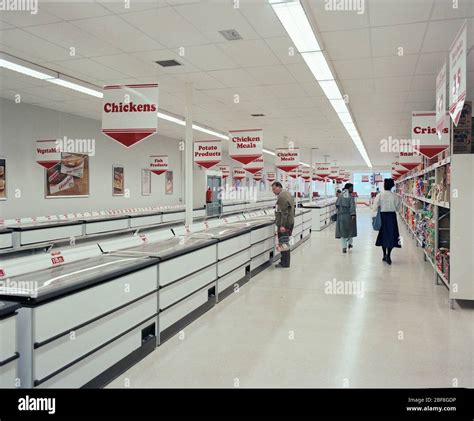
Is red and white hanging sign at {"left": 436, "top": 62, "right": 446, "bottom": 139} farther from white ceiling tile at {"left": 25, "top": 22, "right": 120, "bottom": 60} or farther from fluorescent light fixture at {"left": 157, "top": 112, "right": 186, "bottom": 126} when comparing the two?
fluorescent light fixture at {"left": 157, "top": 112, "right": 186, "bottom": 126}

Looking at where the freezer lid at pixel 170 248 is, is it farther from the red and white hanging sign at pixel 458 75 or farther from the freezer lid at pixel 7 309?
the red and white hanging sign at pixel 458 75

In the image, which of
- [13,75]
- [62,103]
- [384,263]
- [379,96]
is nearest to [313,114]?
[379,96]

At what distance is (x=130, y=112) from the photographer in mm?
5645

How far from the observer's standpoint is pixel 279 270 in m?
8.16

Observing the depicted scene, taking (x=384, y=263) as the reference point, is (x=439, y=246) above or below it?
above

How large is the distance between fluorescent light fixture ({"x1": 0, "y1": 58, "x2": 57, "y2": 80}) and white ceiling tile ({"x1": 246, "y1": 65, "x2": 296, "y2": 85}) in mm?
3630

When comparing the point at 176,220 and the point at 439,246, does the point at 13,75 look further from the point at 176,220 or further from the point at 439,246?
the point at 439,246

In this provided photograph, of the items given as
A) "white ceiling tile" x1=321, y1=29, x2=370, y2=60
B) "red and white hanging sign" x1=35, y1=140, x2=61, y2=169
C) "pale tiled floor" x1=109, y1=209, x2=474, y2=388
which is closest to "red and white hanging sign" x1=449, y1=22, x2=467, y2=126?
"white ceiling tile" x1=321, y1=29, x2=370, y2=60

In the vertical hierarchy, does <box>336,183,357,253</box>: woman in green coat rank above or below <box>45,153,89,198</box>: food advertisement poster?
below

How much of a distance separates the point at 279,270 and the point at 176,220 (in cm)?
631

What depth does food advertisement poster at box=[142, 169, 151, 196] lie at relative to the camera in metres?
15.5

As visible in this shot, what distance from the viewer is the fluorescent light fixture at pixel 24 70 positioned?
6.97 m

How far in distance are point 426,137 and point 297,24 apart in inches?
133

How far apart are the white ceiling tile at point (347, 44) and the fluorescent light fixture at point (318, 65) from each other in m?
0.15
